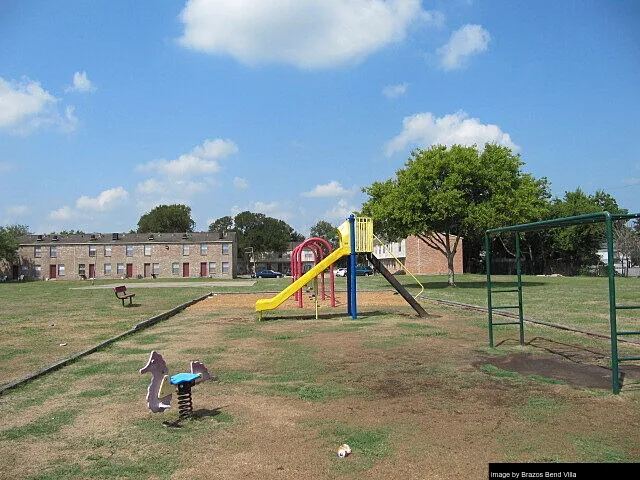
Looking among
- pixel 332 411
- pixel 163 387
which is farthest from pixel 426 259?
pixel 163 387

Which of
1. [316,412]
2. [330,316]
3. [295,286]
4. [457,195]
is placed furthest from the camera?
[457,195]

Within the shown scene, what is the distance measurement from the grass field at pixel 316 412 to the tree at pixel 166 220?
93.4 m

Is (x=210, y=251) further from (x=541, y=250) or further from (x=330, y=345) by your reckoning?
(x=330, y=345)

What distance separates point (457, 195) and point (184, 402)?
2762 centimetres

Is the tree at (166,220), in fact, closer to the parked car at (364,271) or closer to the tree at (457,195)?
the parked car at (364,271)

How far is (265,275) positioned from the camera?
256 feet

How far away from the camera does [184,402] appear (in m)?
6.04

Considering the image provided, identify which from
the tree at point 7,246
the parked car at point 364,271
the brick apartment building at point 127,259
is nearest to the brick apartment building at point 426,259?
the parked car at point 364,271

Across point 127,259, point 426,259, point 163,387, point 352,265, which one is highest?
point 127,259

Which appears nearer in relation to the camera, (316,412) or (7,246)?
(316,412)

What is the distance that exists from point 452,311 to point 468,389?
37.6 feet

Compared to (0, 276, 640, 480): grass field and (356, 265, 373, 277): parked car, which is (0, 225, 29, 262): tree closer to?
(356, 265, 373, 277): parked car

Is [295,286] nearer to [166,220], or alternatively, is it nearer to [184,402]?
[184,402]

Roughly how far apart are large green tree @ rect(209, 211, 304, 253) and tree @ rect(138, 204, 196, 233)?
11.2 metres
